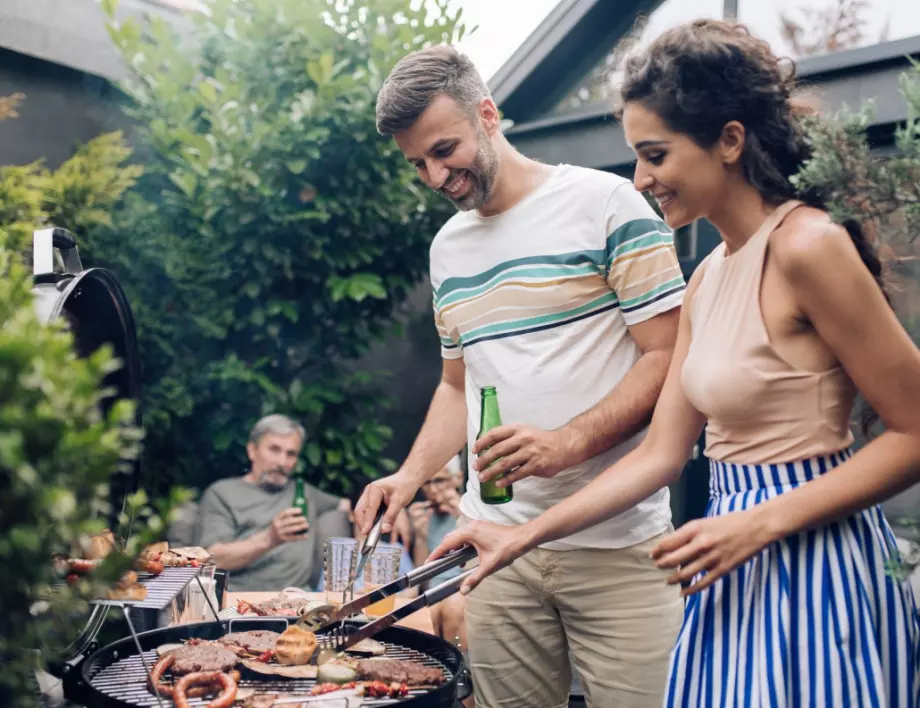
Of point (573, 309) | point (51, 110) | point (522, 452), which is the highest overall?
point (51, 110)

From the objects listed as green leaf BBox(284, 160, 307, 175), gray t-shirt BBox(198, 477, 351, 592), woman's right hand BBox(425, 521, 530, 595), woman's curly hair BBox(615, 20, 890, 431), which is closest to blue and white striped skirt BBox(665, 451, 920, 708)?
woman's curly hair BBox(615, 20, 890, 431)

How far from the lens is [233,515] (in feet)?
16.0

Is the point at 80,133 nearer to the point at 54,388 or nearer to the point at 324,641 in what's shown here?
the point at 324,641

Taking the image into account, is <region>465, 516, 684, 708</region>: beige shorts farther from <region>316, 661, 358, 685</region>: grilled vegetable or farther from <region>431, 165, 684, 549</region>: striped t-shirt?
<region>316, 661, 358, 685</region>: grilled vegetable

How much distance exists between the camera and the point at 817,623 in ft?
4.67

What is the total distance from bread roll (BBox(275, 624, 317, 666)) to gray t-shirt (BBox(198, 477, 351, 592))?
110 inches

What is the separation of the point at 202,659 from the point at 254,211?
361cm

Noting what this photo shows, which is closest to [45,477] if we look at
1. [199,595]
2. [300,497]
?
[199,595]

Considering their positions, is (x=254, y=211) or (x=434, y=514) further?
(x=434, y=514)

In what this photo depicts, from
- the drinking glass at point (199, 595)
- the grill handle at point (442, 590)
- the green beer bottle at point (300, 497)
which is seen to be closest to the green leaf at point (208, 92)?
the green beer bottle at point (300, 497)

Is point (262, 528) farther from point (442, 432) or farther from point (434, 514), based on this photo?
point (442, 432)

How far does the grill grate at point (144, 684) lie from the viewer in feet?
5.85

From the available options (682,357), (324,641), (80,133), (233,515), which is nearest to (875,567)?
(682,357)

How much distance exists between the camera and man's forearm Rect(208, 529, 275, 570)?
4.54 meters
